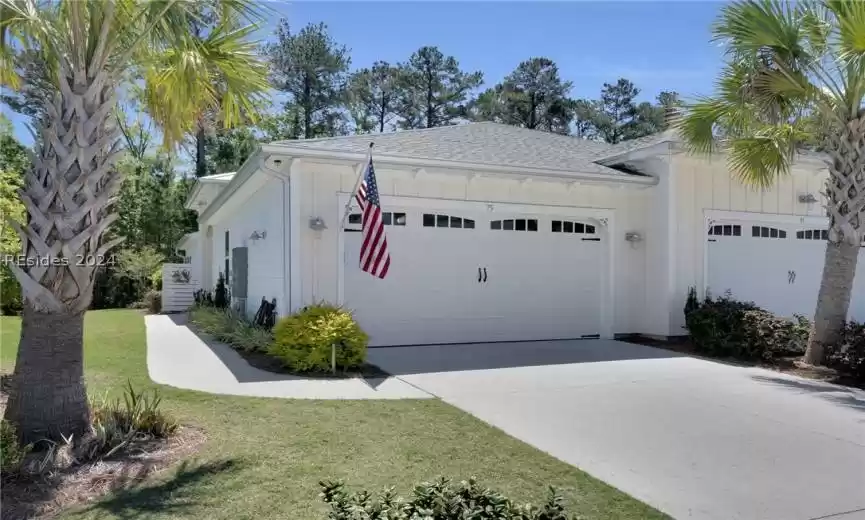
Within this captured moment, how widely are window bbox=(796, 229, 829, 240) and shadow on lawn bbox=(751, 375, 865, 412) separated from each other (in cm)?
630

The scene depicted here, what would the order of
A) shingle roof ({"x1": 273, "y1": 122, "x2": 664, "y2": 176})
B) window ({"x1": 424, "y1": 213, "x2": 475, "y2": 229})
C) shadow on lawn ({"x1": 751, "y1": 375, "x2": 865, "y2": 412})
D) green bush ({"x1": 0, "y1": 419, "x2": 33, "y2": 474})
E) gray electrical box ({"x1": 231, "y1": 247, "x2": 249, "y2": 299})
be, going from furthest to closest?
1. gray electrical box ({"x1": 231, "y1": 247, "x2": 249, "y2": 299})
2. window ({"x1": 424, "y1": 213, "x2": 475, "y2": 229})
3. shingle roof ({"x1": 273, "y1": 122, "x2": 664, "y2": 176})
4. shadow on lawn ({"x1": 751, "y1": 375, "x2": 865, "y2": 412})
5. green bush ({"x1": 0, "y1": 419, "x2": 33, "y2": 474})

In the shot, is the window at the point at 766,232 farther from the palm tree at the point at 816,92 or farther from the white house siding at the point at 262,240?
the white house siding at the point at 262,240

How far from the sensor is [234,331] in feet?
34.9

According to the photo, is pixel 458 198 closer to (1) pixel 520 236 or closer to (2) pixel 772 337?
(1) pixel 520 236

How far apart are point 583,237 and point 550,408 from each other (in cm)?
609

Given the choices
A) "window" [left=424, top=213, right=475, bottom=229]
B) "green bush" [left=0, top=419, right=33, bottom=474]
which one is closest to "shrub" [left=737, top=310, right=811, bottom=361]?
"window" [left=424, top=213, right=475, bottom=229]

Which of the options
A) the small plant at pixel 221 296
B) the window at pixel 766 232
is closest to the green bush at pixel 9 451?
the small plant at pixel 221 296

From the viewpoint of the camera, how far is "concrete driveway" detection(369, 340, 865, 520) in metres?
3.93

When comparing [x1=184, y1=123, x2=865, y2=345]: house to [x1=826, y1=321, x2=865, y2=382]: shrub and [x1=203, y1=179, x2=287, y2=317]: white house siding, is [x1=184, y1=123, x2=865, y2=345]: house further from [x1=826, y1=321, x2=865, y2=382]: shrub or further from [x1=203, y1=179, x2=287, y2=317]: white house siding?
[x1=826, y1=321, x2=865, y2=382]: shrub

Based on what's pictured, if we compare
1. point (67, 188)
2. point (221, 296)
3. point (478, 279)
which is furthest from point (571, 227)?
point (221, 296)

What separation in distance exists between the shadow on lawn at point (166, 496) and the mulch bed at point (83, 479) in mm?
150

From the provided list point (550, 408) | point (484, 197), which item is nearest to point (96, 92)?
point (550, 408)

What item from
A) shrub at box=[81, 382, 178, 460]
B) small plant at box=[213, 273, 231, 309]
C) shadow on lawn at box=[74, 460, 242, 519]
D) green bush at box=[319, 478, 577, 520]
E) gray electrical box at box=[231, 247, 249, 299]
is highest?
gray electrical box at box=[231, 247, 249, 299]

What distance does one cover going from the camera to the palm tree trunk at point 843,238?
847 centimetres
